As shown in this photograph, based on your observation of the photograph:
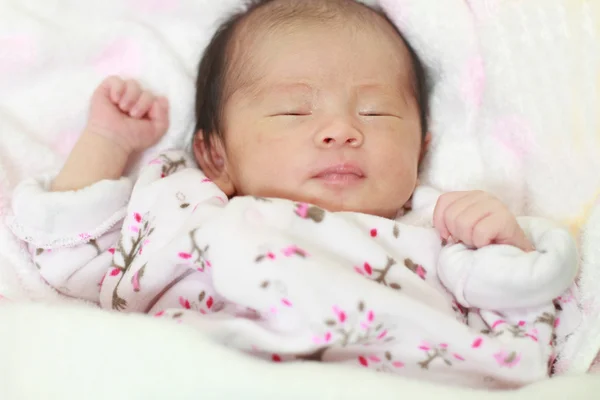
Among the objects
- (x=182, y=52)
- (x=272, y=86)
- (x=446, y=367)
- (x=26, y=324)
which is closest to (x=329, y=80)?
(x=272, y=86)

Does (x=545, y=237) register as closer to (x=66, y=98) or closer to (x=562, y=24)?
(x=562, y=24)

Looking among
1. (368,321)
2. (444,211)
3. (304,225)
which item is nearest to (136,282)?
(304,225)

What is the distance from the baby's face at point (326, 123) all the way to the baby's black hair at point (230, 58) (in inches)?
1.9

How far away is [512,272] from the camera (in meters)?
1.04

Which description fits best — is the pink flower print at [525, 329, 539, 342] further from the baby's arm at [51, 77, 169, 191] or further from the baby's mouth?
the baby's arm at [51, 77, 169, 191]

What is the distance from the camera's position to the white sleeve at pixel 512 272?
1.04 m

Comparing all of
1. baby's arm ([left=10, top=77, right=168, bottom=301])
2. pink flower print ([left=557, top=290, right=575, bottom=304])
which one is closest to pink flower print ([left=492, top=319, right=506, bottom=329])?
pink flower print ([left=557, top=290, right=575, bottom=304])

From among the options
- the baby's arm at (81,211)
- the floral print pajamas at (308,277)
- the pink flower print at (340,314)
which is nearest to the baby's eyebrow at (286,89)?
the floral print pajamas at (308,277)

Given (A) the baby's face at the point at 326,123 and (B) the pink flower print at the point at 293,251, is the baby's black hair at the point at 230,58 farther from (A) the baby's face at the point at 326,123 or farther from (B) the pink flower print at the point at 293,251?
(B) the pink flower print at the point at 293,251

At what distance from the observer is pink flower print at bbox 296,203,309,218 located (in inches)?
43.8

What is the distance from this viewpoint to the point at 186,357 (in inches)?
34.8

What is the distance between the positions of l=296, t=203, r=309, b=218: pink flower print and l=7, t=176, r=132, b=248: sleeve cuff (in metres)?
0.39

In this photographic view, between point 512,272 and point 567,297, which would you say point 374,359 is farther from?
point 567,297

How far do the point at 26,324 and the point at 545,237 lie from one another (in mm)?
805
